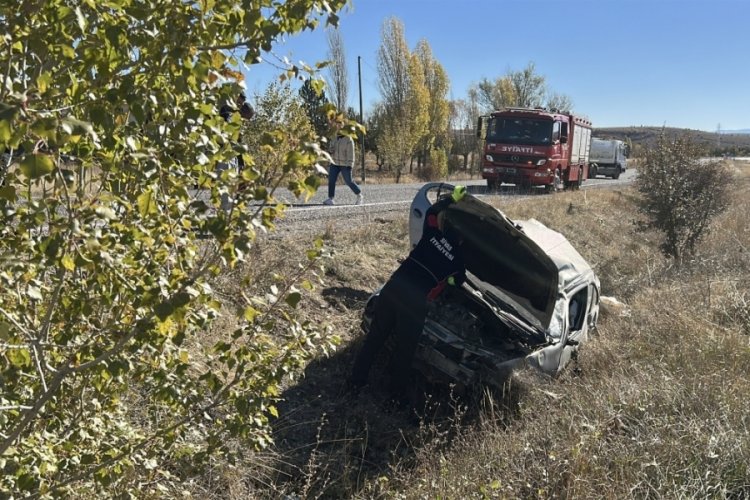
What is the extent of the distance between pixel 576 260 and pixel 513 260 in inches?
44.3

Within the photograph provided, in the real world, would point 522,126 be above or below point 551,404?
above

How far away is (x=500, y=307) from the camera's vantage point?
5.72m

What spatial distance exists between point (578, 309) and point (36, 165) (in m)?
5.65

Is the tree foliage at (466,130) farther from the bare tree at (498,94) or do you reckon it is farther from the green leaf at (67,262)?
the green leaf at (67,262)

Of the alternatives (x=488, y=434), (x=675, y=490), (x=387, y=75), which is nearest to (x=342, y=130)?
(x=675, y=490)

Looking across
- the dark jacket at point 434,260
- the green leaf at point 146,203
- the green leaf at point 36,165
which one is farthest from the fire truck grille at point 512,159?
→ the green leaf at point 36,165

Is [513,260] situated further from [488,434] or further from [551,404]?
[488,434]

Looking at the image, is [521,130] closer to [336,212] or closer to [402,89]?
[336,212]

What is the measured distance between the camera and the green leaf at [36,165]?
1137 millimetres

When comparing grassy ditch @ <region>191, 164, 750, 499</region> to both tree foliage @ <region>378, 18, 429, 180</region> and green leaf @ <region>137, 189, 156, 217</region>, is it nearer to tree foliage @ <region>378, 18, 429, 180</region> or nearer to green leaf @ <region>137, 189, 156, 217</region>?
green leaf @ <region>137, 189, 156, 217</region>

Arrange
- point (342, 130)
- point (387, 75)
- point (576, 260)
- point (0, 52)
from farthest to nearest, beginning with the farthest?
point (387, 75) → point (576, 260) → point (342, 130) → point (0, 52)

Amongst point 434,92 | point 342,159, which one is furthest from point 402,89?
point 342,159

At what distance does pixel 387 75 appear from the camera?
132ft

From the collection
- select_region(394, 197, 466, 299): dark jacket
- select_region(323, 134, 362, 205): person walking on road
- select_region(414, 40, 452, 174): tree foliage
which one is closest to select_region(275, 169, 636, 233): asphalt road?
select_region(323, 134, 362, 205): person walking on road
